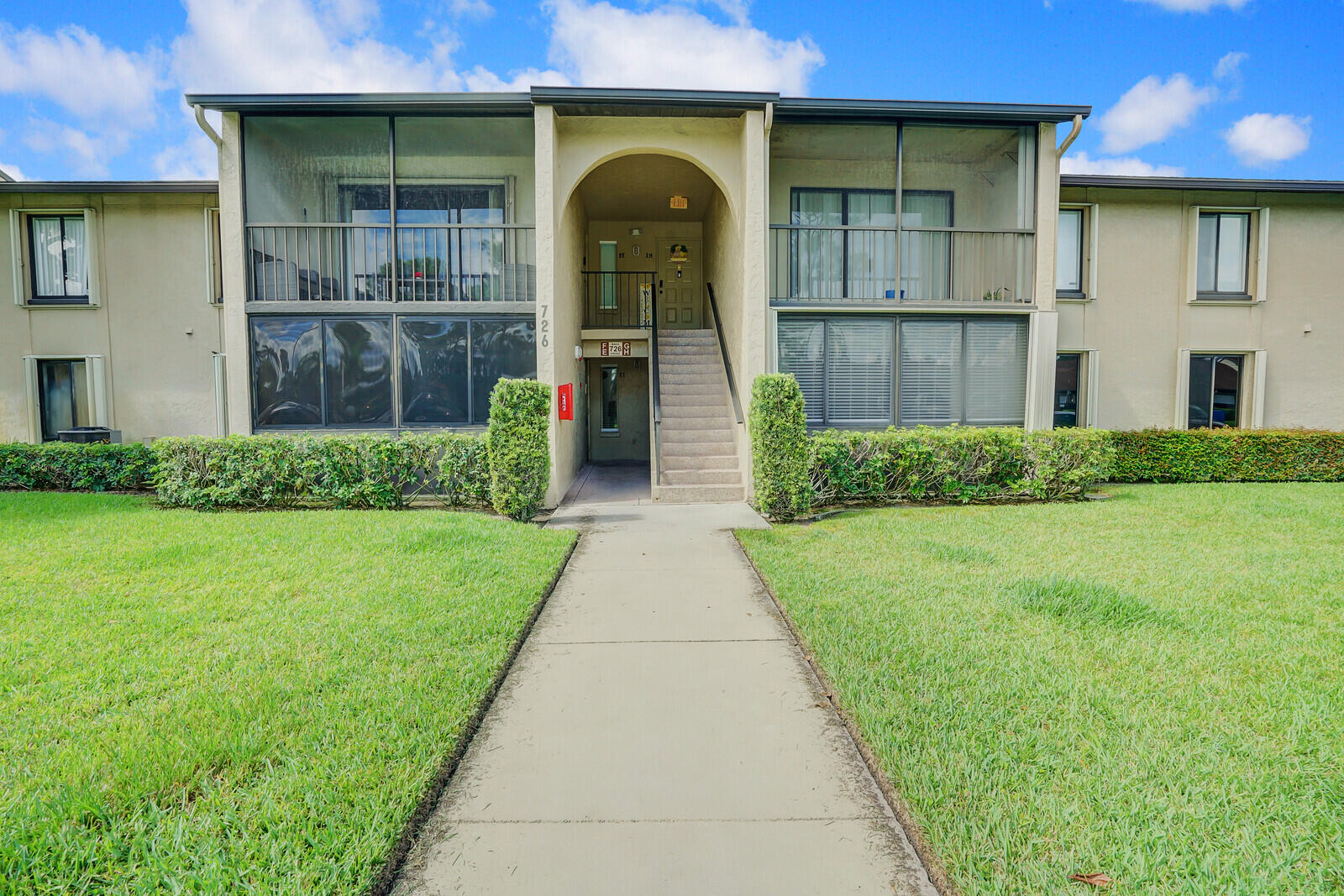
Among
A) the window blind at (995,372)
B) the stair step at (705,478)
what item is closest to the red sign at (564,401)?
the stair step at (705,478)

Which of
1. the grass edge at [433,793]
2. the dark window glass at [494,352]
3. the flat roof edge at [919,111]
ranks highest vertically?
the flat roof edge at [919,111]

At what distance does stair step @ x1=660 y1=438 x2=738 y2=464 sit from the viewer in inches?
377

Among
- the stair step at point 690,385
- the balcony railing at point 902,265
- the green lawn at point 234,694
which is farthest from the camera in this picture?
the stair step at point 690,385

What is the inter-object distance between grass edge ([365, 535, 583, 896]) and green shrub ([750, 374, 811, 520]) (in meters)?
4.22

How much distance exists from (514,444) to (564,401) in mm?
1877

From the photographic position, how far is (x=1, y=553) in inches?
220

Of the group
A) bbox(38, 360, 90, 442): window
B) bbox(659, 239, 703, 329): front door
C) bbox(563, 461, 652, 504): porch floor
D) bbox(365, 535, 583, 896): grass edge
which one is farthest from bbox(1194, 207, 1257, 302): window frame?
bbox(38, 360, 90, 442): window

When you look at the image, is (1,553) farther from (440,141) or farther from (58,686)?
(440,141)

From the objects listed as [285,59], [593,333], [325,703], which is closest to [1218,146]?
[593,333]

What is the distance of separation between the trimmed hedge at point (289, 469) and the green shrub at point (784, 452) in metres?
3.96

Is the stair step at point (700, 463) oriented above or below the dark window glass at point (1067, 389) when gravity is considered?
below

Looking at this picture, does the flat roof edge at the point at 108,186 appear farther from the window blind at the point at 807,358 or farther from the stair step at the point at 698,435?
the window blind at the point at 807,358

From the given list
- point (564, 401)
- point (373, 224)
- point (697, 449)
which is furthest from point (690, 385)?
point (373, 224)

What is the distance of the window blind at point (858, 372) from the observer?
9461mm
